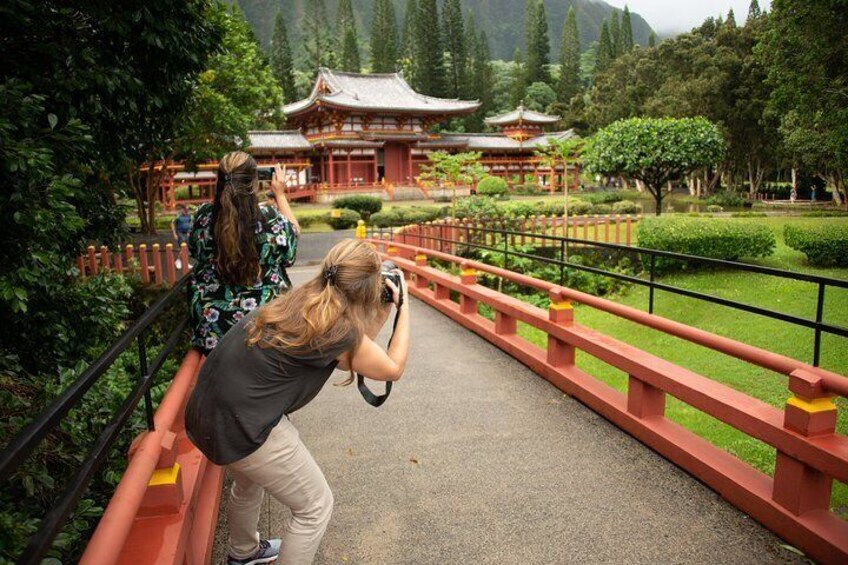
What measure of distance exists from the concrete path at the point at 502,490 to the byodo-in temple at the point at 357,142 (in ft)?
113

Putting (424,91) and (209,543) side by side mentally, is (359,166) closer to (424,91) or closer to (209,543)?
(424,91)

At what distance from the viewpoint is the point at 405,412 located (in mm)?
5113

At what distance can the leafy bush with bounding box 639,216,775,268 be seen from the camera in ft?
40.5

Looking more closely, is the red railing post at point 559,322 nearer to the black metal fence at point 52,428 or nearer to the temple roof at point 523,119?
the black metal fence at point 52,428

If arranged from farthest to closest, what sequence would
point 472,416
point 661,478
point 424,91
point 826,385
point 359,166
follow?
point 424,91 < point 359,166 < point 472,416 < point 661,478 < point 826,385

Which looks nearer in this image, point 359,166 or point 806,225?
point 806,225

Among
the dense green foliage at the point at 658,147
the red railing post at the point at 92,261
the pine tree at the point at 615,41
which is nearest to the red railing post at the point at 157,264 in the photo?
the red railing post at the point at 92,261

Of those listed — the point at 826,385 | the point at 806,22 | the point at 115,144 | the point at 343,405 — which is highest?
the point at 806,22

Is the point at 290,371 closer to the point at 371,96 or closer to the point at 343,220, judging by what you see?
the point at 343,220

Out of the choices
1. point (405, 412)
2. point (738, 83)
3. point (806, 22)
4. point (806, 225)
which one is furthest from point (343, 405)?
point (738, 83)

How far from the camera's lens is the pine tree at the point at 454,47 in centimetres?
7231

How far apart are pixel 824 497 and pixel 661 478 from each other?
0.91 metres

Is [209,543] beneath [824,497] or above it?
beneath

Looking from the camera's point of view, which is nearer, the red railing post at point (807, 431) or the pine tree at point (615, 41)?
the red railing post at point (807, 431)
